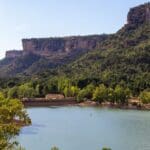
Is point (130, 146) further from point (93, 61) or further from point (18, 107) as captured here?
point (93, 61)

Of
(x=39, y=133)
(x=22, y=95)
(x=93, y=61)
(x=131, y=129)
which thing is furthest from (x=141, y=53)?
(x=39, y=133)

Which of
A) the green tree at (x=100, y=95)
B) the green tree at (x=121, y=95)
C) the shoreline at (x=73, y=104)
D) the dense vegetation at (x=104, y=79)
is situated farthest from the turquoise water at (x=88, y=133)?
the dense vegetation at (x=104, y=79)

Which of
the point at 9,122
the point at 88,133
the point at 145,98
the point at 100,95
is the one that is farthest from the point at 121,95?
the point at 9,122

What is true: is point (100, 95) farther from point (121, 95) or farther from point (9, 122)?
point (9, 122)

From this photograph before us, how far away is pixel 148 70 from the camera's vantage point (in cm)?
16362

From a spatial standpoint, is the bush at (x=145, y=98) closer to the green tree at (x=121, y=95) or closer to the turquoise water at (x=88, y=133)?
the green tree at (x=121, y=95)

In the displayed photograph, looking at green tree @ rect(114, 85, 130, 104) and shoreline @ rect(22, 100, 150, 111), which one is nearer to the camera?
shoreline @ rect(22, 100, 150, 111)

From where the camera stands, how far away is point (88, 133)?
68500mm

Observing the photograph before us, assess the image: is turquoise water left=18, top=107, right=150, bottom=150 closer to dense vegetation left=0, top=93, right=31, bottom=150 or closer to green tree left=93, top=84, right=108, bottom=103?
dense vegetation left=0, top=93, right=31, bottom=150

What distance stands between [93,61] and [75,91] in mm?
57141

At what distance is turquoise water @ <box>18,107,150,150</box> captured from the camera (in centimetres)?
5640

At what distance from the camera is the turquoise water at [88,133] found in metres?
56.4

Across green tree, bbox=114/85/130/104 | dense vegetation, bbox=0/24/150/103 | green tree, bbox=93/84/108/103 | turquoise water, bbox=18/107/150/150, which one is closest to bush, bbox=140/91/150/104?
green tree, bbox=114/85/130/104

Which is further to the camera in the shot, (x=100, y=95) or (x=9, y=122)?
(x=100, y=95)
